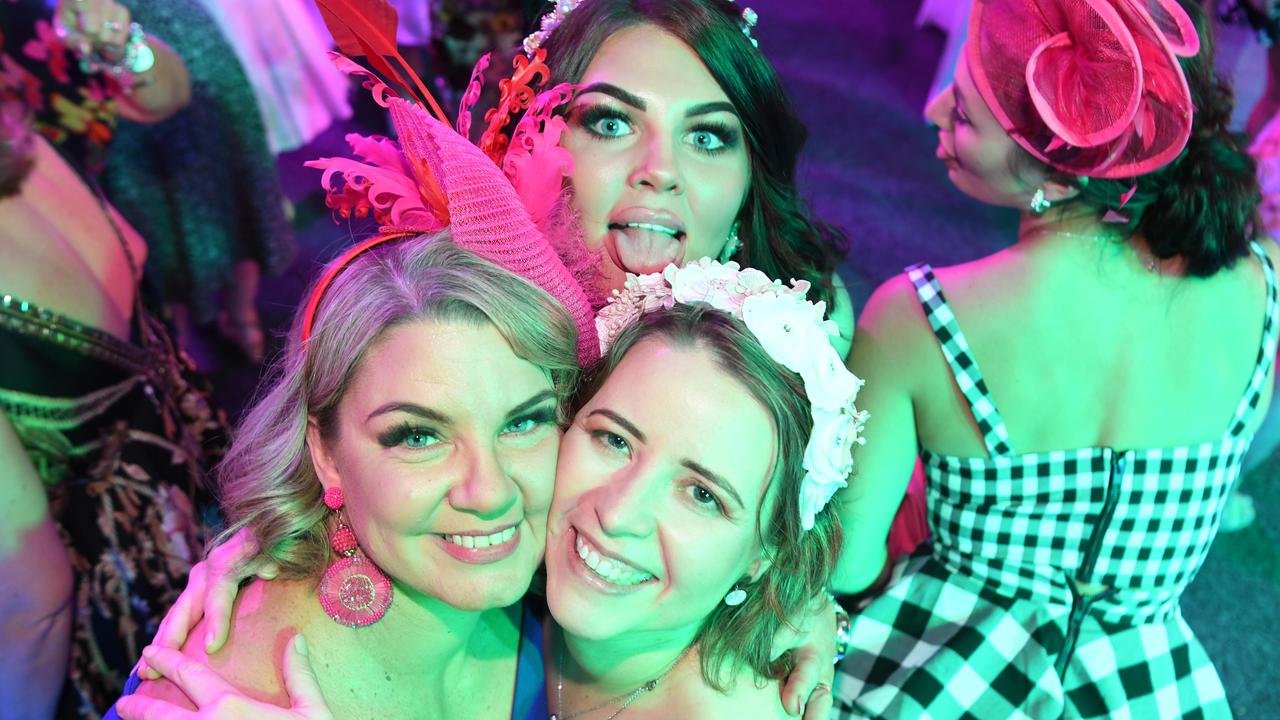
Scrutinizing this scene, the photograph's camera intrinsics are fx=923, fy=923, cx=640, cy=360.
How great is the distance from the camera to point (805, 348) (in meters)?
1.53

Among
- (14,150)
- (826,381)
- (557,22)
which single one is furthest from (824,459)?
(14,150)

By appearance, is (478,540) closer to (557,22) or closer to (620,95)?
(620,95)

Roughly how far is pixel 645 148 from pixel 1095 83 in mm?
924

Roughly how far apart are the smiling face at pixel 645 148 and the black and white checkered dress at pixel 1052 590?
1.83 ft

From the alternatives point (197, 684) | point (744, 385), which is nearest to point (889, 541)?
point (744, 385)

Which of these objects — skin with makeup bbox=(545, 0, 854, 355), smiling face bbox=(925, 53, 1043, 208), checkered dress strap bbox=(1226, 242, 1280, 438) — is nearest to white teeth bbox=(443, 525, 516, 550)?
skin with makeup bbox=(545, 0, 854, 355)

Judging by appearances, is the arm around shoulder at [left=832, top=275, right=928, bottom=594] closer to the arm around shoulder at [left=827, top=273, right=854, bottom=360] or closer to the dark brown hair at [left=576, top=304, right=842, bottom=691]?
the arm around shoulder at [left=827, top=273, right=854, bottom=360]

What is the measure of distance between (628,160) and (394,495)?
937 millimetres

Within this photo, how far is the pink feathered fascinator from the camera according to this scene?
1.50 meters

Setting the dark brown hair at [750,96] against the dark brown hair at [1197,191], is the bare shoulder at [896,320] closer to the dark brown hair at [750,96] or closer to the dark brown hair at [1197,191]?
the dark brown hair at [750,96]

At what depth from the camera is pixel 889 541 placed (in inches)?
101

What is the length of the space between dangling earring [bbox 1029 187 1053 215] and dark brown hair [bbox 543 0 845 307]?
0.53 metres

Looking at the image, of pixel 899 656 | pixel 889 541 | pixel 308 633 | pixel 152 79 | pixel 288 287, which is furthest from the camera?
pixel 288 287

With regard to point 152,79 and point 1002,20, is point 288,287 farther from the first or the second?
point 1002,20
